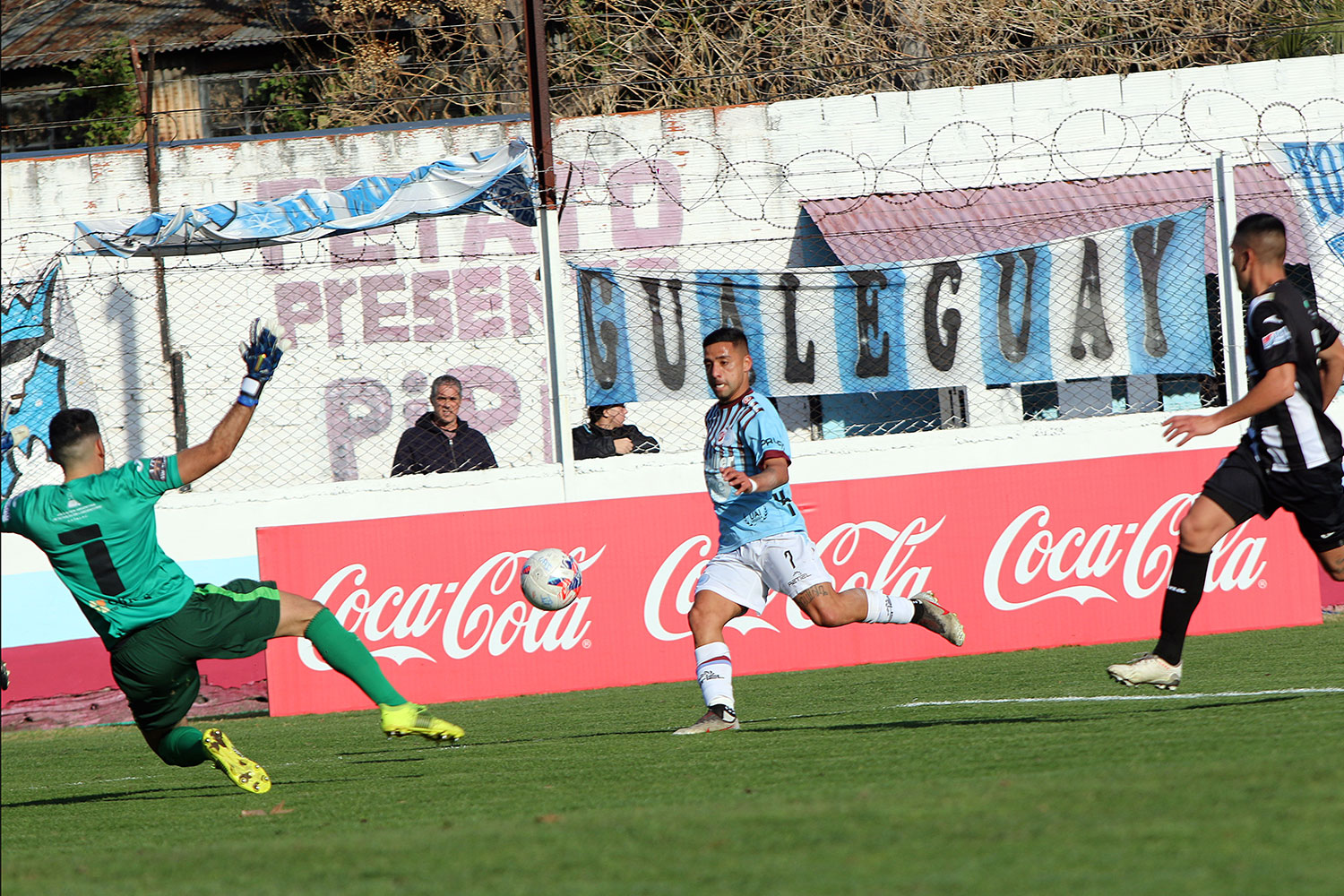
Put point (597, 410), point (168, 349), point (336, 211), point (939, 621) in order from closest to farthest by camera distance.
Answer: point (939, 621)
point (597, 410)
point (336, 211)
point (168, 349)

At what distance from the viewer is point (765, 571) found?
23.1ft

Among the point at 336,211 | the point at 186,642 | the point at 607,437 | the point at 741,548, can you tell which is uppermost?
the point at 336,211

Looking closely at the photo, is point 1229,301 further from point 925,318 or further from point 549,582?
point 549,582

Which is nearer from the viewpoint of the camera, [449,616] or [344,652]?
[344,652]

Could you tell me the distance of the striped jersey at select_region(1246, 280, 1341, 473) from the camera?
6137mm

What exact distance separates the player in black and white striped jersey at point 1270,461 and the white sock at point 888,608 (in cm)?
132

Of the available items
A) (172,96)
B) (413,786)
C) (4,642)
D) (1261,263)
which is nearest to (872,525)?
(1261,263)

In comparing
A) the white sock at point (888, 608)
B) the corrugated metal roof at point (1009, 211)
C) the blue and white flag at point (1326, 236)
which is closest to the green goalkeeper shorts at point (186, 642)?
the white sock at point (888, 608)

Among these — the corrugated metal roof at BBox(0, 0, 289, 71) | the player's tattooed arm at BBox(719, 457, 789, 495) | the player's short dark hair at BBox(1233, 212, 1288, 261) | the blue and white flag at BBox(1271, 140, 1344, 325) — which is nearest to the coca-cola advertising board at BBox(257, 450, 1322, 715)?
the blue and white flag at BBox(1271, 140, 1344, 325)

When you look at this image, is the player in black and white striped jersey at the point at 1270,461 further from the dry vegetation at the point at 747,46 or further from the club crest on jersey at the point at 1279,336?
the dry vegetation at the point at 747,46

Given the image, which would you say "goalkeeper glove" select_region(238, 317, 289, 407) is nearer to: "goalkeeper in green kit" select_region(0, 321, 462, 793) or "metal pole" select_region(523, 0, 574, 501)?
"goalkeeper in green kit" select_region(0, 321, 462, 793)

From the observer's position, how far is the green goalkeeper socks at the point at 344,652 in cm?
618

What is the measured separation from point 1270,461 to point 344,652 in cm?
400

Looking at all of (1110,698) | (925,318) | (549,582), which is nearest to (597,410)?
(925,318)
